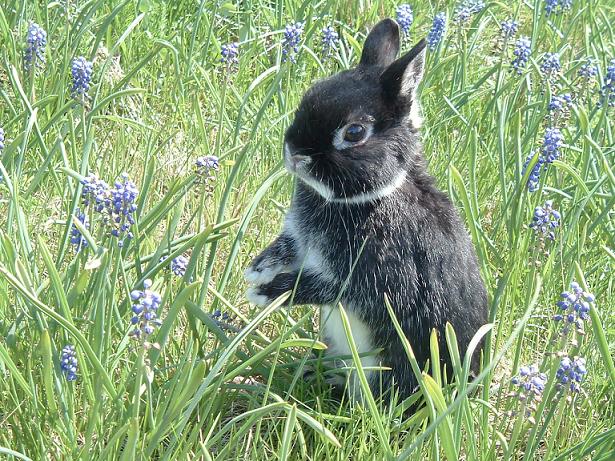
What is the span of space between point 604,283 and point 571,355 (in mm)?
1398

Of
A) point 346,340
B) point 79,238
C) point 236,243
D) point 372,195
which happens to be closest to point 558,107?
point 372,195

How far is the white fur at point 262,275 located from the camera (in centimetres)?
353

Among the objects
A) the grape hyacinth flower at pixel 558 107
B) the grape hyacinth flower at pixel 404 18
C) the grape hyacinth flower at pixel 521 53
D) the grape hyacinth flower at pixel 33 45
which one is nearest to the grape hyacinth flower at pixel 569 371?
the grape hyacinth flower at pixel 558 107

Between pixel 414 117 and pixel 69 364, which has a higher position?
pixel 414 117

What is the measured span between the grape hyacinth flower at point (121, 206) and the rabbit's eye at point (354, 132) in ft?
3.05

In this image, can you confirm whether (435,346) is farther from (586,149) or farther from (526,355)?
(586,149)

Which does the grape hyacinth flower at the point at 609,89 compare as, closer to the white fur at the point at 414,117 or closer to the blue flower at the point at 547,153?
the blue flower at the point at 547,153

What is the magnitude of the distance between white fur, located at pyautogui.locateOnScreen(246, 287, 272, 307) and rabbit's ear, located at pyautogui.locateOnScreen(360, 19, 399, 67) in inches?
34.9

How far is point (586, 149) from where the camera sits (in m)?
3.93

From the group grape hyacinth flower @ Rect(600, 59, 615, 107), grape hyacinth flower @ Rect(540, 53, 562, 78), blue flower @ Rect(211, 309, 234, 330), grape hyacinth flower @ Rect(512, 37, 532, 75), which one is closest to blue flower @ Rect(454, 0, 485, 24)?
grape hyacinth flower @ Rect(512, 37, 532, 75)

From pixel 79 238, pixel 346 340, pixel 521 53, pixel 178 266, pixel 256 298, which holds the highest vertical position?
pixel 521 53

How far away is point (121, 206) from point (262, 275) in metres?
1.06

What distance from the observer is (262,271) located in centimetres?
355

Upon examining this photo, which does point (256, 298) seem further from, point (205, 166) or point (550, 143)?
point (550, 143)
